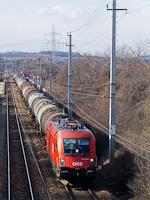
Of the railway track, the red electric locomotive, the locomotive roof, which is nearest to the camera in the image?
the red electric locomotive

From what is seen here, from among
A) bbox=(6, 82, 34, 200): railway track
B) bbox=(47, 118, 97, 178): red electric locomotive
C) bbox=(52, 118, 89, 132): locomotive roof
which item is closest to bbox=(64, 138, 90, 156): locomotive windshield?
bbox=(47, 118, 97, 178): red electric locomotive

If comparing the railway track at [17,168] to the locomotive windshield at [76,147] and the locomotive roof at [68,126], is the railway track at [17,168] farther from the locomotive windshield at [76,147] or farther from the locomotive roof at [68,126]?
the locomotive roof at [68,126]

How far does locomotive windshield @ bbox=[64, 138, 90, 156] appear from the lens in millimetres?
13547

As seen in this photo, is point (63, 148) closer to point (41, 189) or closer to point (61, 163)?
point (61, 163)

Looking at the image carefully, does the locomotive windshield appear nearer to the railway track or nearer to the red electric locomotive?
the red electric locomotive

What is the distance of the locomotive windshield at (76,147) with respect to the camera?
1355 centimetres

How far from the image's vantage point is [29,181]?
14609 millimetres

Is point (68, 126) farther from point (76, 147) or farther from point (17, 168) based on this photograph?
point (17, 168)

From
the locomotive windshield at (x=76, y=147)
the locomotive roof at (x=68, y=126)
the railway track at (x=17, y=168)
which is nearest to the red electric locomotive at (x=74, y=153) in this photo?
the locomotive windshield at (x=76, y=147)

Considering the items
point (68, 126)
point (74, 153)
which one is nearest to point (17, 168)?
point (68, 126)

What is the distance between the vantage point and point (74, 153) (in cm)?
1354

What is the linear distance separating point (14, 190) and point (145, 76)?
20.3m

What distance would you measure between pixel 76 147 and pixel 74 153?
12.0 inches

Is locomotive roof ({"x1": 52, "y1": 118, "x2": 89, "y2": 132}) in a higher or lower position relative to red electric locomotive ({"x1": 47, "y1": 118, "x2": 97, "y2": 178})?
higher
